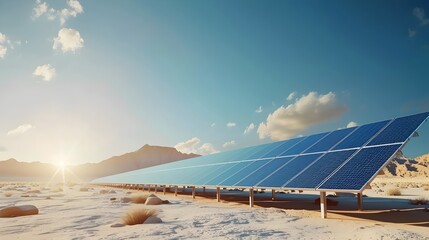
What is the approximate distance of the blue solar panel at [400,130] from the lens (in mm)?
11797

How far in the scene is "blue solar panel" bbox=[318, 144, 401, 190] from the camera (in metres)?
10.1

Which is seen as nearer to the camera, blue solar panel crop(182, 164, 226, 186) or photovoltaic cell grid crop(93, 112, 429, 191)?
photovoltaic cell grid crop(93, 112, 429, 191)

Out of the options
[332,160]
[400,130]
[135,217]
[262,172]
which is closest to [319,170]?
[332,160]

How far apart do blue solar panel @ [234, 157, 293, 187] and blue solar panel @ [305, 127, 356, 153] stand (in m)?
1.55

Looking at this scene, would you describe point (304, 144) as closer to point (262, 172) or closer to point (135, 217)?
point (262, 172)

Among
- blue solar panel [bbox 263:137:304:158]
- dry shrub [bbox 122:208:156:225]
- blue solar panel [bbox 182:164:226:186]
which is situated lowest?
dry shrub [bbox 122:208:156:225]

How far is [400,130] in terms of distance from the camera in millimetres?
12484

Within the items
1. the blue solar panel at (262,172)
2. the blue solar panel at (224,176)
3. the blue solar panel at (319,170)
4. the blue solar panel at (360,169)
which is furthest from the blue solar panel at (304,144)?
the blue solar panel at (360,169)

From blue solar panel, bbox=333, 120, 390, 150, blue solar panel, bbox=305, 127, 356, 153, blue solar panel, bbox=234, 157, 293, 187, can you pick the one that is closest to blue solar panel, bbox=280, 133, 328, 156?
blue solar panel, bbox=305, 127, 356, 153

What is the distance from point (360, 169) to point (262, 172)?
636cm

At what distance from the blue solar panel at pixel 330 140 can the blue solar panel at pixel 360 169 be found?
3249 millimetres

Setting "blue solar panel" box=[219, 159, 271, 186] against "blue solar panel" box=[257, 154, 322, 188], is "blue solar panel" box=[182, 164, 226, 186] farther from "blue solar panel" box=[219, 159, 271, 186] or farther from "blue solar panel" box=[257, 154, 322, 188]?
"blue solar panel" box=[257, 154, 322, 188]

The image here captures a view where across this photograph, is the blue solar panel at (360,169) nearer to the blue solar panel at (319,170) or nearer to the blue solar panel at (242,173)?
the blue solar panel at (319,170)

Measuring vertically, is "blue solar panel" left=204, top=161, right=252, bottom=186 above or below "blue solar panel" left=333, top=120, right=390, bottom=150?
below
